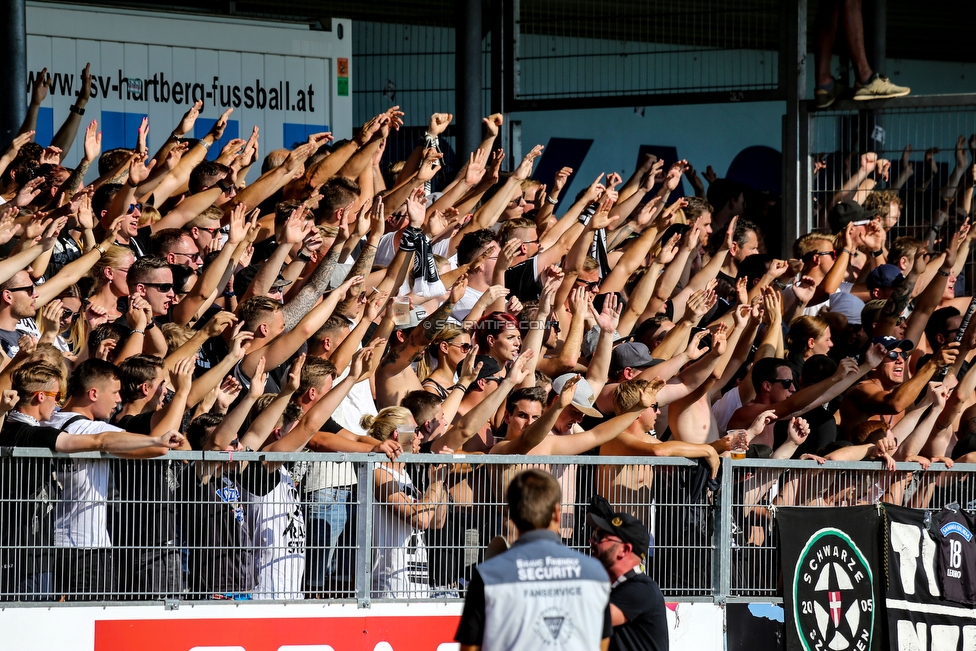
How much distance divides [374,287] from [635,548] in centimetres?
313

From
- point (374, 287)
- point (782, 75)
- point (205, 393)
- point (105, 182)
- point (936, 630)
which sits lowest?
point (936, 630)

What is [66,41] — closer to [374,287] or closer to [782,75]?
[374,287]

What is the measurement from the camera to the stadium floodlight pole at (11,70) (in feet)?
31.1

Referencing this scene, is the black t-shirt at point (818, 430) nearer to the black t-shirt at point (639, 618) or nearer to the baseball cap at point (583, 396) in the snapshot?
the baseball cap at point (583, 396)

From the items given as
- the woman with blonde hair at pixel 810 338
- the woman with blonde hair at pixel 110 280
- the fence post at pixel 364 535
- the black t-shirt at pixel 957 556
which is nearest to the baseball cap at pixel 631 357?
the woman with blonde hair at pixel 810 338

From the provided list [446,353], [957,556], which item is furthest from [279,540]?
[957,556]

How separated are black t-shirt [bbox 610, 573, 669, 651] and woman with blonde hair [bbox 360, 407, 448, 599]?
1.13 metres

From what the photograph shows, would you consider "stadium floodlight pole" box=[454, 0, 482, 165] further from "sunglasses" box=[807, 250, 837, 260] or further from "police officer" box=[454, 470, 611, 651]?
"police officer" box=[454, 470, 611, 651]

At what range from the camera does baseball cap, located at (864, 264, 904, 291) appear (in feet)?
34.6

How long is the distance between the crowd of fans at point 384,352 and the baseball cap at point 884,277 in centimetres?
3

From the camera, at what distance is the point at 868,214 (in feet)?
37.3

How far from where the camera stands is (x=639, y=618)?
20.8 ft

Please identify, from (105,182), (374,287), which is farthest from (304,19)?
(374,287)

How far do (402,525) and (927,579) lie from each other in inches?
115
